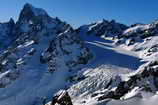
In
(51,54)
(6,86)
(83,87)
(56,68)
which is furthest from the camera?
(51,54)

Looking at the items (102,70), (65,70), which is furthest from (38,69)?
(102,70)

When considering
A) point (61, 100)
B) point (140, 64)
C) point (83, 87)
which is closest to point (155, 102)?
point (61, 100)

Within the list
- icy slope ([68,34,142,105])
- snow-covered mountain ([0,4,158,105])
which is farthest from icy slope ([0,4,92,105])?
icy slope ([68,34,142,105])

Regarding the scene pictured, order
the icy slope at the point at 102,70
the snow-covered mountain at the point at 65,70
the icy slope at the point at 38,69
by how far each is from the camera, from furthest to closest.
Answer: the icy slope at the point at 38,69 → the snow-covered mountain at the point at 65,70 → the icy slope at the point at 102,70

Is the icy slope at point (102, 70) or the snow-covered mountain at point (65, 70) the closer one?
the icy slope at point (102, 70)

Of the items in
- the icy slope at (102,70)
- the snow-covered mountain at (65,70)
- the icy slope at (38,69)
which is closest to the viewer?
the icy slope at (102,70)

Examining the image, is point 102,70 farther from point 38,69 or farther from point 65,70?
point 38,69

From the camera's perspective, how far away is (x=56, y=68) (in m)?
177

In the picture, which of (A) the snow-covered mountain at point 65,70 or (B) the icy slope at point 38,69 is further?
(B) the icy slope at point 38,69

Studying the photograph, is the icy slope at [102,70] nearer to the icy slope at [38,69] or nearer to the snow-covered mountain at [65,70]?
the snow-covered mountain at [65,70]

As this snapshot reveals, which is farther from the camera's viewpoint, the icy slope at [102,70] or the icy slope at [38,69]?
the icy slope at [38,69]

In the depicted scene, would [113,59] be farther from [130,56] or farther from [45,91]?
[45,91]

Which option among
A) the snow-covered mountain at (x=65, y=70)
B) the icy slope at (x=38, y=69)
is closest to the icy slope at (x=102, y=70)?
the snow-covered mountain at (x=65, y=70)

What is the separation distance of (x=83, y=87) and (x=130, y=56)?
1911 inches
